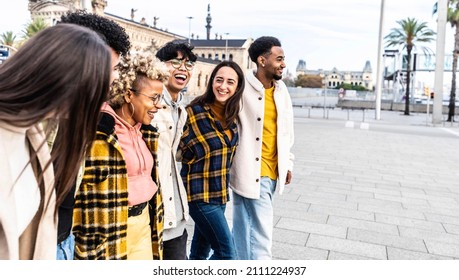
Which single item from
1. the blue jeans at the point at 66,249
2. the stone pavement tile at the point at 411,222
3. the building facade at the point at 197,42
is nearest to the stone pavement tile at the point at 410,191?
the stone pavement tile at the point at 411,222

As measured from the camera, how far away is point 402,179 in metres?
7.54

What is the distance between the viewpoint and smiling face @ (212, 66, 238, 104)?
9.18 feet

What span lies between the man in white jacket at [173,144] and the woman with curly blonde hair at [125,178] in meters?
0.26

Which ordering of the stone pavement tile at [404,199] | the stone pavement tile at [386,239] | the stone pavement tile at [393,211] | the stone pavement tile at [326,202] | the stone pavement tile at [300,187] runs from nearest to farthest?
the stone pavement tile at [386,239], the stone pavement tile at [393,211], the stone pavement tile at [326,202], the stone pavement tile at [404,199], the stone pavement tile at [300,187]

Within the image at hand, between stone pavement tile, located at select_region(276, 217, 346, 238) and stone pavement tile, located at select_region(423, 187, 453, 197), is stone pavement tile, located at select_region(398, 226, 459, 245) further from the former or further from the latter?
stone pavement tile, located at select_region(423, 187, 453, 197)

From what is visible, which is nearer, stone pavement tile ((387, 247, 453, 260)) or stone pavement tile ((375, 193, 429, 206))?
stone pavement tile ((387, 247, 453, 260))

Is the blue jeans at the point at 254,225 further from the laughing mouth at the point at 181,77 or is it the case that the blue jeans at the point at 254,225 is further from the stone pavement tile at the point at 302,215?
the stone pavement tile at the point at 302,215

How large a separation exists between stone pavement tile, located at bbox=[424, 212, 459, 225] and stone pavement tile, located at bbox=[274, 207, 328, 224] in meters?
1.24

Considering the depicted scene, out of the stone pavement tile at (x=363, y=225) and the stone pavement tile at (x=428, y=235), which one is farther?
the stone pavement tile at (x=363, y=225)

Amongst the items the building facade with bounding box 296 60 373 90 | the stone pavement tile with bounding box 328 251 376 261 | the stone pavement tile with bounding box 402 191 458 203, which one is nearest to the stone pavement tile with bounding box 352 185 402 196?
the stone pavement tile with bounding box 402 191 458 203

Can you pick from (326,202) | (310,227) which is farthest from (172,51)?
(326,202)

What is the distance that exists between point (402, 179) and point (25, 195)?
7.36 metres

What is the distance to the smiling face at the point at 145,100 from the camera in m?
1.98
